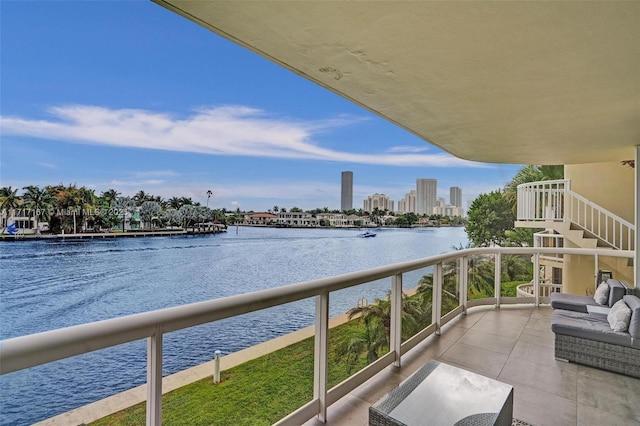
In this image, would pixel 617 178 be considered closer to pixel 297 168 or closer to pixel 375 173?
pixel 297 168

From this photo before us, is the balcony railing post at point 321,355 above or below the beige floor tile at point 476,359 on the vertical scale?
above

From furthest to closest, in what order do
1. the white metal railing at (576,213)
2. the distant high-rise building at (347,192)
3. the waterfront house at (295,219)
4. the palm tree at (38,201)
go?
the distant high-rise building at (347,192), the waterfront house at (295,219), the palm tree at (38,201), the white metal railing at (576,213)

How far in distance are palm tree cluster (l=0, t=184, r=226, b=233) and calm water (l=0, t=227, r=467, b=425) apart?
1153 mm

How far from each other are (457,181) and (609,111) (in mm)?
39328

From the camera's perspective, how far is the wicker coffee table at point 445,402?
6.51 ft

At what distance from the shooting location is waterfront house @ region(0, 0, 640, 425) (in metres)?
1.65

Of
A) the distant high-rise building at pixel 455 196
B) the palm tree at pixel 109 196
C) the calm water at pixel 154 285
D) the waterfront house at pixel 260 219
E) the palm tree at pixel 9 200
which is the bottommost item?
the calm water at pixel 154 285

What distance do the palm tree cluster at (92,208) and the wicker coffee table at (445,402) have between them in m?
12.1

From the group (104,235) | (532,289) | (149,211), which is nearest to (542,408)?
(532,289)

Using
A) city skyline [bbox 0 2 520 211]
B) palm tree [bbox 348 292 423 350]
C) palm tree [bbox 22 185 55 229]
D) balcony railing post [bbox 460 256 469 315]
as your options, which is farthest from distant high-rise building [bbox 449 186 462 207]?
palm tree [bbox 22 185 55 229]

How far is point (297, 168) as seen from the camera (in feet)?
115

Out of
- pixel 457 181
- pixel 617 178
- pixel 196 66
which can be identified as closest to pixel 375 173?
pixel 457 181

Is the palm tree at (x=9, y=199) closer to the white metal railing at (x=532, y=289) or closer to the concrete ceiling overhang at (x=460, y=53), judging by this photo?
the concrete ceiling overhang at (x=460, y=53)

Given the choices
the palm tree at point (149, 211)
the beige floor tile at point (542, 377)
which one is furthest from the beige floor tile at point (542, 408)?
the palm tree at point (149, 211)
